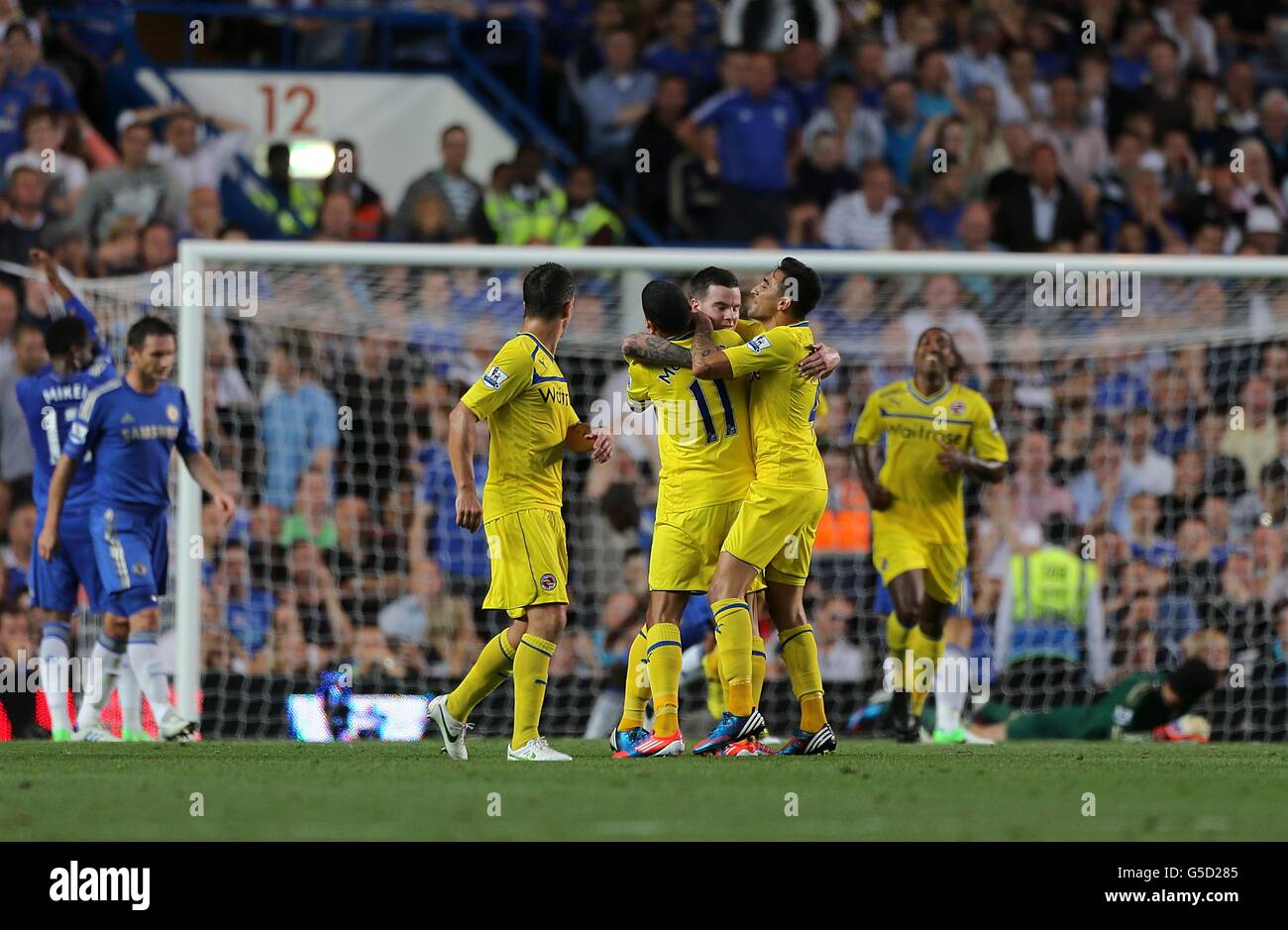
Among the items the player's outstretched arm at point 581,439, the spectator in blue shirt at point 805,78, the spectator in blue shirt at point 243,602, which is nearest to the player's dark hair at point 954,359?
the player's outstretched arm at point 581,439

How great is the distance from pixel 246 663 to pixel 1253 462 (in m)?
7.41

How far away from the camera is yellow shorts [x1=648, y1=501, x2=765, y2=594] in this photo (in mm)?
9102

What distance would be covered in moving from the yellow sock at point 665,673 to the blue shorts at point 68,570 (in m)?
4.01

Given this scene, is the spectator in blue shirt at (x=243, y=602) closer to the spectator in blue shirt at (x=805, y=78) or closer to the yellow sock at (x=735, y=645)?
the yellow sock at (x=735, y=645)

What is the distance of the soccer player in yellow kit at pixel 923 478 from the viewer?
11734 mm

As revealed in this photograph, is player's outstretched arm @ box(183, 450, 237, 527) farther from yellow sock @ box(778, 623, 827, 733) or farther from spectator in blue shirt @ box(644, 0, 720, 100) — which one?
spectator in blue shirt @ box(644, 0, 720, 100)

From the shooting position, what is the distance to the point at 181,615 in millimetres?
11891

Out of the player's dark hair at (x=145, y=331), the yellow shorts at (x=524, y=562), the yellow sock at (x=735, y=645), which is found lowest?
the yellow sock at (x=735, y=645)

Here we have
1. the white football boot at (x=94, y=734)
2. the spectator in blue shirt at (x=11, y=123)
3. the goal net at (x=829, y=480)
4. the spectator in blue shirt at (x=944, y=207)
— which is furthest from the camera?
the spectator in blue shirt at (x=944, y=207)

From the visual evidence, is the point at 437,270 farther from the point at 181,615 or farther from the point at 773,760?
the point at 773,760

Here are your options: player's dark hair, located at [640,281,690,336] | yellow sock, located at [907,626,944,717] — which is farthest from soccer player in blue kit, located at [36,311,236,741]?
yellow sock, located at [907,626,944,717]

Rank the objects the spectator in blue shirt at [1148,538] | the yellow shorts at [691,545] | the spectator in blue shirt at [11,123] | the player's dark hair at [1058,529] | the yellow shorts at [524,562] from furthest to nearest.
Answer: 1. the spectator in blue shirt at [11,123]
2. the player's dark hair at [1058,529]
3. the spectator in blue shirt at [1148,538]
4. the yellow shorts at [691,545]
5. the yellow shorts at [524,562]
